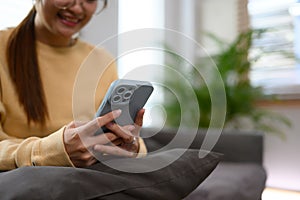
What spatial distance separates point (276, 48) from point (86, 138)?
1.94 metres

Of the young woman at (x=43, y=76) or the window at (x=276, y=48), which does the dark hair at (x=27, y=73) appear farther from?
the window at (x=276, y=48)

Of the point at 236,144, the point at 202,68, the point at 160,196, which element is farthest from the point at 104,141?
the point at 202,68

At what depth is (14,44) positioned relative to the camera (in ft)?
3.01

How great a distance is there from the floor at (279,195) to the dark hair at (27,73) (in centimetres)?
143

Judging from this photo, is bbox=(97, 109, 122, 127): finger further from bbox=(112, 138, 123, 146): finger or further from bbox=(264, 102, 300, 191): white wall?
bbox=(264, 102, 300, 191): white wall

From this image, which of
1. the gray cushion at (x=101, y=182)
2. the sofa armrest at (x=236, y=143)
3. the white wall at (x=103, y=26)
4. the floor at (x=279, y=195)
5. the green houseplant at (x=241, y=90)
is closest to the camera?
the gray cushion at (x=101, y=182)

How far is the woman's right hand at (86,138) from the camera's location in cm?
54

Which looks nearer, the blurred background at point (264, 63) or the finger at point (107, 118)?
the finger at point (107, 118)

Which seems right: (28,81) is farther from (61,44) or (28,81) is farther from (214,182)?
(214,182)

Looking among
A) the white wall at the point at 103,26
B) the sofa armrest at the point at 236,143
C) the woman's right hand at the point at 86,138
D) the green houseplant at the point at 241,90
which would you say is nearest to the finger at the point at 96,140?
the woman's right hand at the point at 86,138

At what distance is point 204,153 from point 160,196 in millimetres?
159

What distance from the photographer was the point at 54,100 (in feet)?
3.09

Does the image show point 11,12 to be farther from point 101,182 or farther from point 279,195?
point 279,195

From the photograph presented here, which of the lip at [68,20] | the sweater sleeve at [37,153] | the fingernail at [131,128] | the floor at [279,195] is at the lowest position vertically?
the floor at [279,195]
